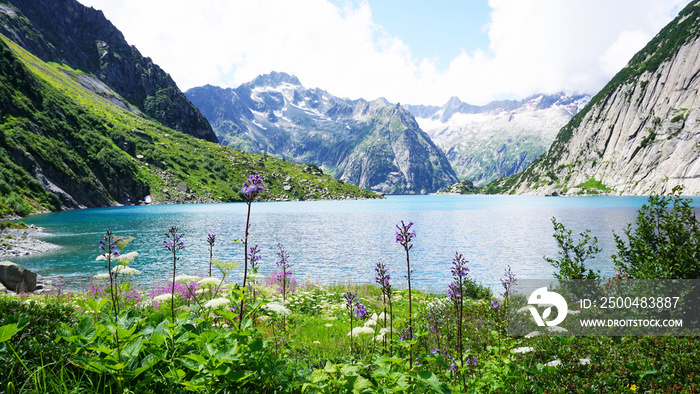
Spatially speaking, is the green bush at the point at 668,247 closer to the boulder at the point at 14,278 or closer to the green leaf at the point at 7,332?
the green leaf at the point at 7,332


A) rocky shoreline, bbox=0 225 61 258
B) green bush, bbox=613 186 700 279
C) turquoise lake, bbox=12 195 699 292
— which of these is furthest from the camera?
rocky shoreline, bbox=0 225 61 258

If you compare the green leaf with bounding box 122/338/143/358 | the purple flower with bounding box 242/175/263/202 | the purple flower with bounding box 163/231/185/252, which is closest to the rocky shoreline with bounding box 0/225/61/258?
the purple flower with bounding box 163/231/185/252

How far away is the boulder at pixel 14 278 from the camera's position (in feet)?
62.5

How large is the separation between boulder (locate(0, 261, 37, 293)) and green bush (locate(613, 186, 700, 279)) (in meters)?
28.9

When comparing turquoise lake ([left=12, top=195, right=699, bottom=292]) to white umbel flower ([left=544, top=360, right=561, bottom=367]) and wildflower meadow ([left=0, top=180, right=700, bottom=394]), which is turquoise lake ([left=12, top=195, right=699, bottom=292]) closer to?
white umbel flower ([left=544, top=360, right=561, bottom=367])

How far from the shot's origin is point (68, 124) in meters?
136

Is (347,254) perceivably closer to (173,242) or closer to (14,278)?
(14,278)

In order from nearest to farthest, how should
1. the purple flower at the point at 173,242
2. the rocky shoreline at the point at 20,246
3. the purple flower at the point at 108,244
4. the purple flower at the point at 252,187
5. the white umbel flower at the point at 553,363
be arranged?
the purple flower at the point at 252,187 < the purple flower at the point at 108,244 < the white umbel flower at the point at 553,363 < the purple flower at the point at 173,242 < the rocky shoreline at the point at 20,246

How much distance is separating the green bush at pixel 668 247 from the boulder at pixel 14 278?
28942 millimetres

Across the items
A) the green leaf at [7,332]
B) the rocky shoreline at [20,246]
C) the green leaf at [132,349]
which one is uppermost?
the green leaf at [7,332]

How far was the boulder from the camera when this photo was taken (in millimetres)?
19062

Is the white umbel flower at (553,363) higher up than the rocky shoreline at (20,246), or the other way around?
the white umbel flower at (553,363)

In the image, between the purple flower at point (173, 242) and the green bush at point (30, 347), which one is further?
the purple flower at point (173, 242)

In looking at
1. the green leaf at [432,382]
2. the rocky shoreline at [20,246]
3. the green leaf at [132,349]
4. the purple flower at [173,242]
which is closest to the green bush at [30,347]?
the green leaf at [132,349]
